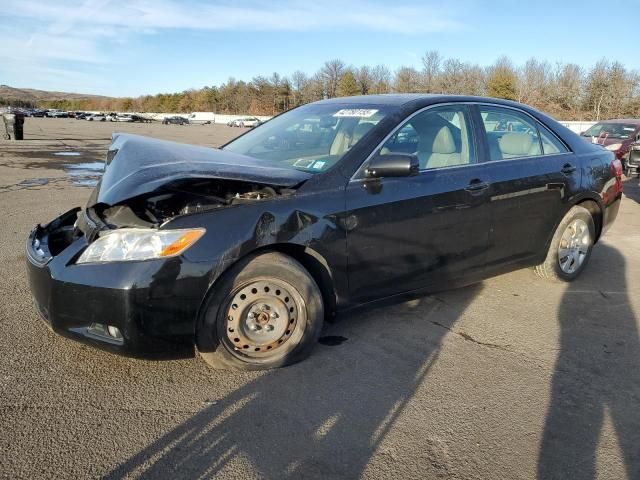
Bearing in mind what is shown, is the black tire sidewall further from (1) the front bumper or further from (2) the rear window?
(2) the rear window

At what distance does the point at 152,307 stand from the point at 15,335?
1.33m

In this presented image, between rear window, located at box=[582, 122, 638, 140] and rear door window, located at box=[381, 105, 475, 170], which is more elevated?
rear window, located at box=[582, 122, 638, 140]

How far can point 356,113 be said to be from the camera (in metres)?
3.77

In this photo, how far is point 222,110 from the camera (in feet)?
395

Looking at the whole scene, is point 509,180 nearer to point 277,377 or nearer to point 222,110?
point 277,377

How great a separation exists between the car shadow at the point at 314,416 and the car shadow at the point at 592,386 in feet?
2.10

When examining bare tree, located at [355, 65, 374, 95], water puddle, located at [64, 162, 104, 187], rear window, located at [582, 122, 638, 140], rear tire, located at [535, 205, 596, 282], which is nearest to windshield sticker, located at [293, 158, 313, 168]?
rear tire, located at [535, 205, 596, 282]

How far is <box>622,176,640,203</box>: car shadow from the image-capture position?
10591mm

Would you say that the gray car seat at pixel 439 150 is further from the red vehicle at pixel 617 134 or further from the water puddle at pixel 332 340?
the red vehicle at pixel 617 134

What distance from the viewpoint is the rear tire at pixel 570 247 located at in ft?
14.9

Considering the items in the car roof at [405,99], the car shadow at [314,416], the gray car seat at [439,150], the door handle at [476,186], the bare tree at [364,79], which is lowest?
the car shadow at [314,416]

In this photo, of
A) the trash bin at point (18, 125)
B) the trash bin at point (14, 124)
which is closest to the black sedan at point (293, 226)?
the trash bin at point (14, 124)

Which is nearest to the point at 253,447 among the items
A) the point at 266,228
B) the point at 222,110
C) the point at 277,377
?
the point at 277,377

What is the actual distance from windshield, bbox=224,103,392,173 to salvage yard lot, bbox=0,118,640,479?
1227mm
